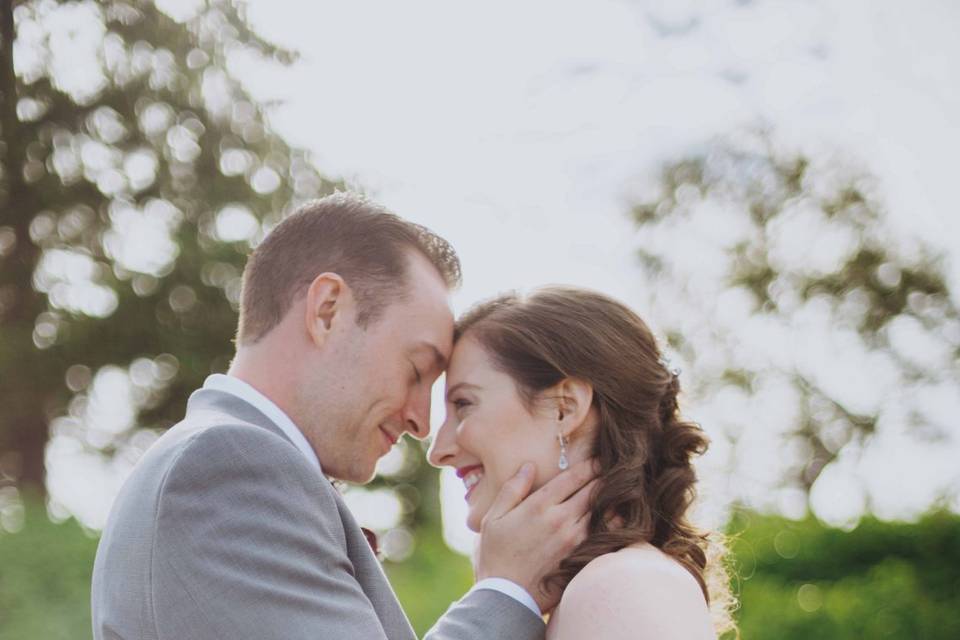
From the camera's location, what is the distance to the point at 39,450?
463 inches

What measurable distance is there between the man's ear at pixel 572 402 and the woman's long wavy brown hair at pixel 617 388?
0.09 feet

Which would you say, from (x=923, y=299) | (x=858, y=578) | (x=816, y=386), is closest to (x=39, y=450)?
(x=858, y=578)

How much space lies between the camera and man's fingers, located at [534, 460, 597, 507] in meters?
3.35

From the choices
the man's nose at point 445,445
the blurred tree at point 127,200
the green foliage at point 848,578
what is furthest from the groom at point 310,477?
the blurred tree at point 127,200

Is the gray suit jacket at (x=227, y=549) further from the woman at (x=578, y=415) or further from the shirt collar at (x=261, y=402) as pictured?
the woman at (x=578, y=415)

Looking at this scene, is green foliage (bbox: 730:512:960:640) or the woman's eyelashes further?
green foliage (bbox: 730:512:960:640)

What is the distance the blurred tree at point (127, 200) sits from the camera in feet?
37.4

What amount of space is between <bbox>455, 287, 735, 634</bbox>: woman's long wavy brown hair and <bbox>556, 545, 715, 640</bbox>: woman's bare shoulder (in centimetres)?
27

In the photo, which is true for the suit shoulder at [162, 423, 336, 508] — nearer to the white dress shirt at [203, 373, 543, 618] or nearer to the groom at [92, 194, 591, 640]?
the groom at [92, 194, 591, 640]

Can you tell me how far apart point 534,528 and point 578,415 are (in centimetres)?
45

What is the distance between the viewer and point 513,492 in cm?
338

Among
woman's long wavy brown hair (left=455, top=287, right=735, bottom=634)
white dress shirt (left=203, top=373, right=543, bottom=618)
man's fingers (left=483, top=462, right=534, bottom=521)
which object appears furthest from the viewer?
woman's long wavy brown hair (left=455, top=287, right=735, bottom=634)

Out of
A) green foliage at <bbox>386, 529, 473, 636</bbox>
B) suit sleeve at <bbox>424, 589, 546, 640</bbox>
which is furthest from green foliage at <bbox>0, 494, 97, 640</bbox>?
suit sleeve at <bbox>424, 589, 546, 640</bbox>

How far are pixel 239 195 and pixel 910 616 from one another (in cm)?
791
